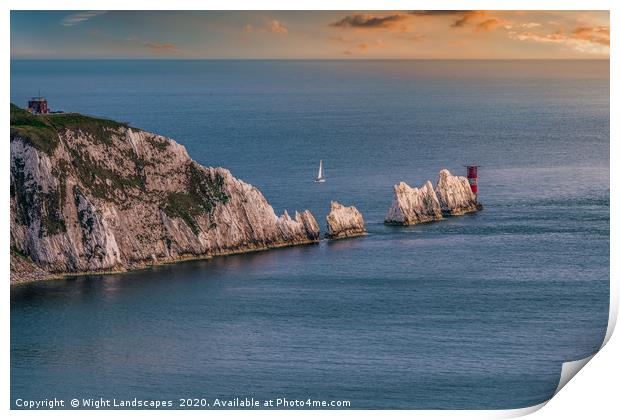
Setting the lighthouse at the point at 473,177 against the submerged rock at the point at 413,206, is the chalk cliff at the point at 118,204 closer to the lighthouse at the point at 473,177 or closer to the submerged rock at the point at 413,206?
the submerged rock at the point at 413,206

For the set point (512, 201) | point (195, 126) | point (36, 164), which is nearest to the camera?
point (36, 164)

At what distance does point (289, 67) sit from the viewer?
77250 millimetres

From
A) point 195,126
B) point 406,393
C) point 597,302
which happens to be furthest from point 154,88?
point 406,393

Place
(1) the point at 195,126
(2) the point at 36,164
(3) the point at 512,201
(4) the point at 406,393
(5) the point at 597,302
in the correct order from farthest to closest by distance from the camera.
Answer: (1) the point at 195,126, (3) the point at 512,201, (2) the point at 36,164, (5) the point at 597,302, (4) the point at 406,393

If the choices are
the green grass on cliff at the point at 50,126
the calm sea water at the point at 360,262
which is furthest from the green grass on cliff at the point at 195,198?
the green grass on cliff at the point at 50,126

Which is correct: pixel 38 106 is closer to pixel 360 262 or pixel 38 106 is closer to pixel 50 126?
pixel 50 126

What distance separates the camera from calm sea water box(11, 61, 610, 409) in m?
48.2

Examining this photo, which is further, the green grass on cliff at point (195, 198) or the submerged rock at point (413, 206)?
the submerged rock at point (413, 206)

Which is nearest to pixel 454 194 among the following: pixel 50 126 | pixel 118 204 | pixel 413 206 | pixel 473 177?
pixel 473 177

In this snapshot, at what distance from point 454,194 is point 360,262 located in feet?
25.8

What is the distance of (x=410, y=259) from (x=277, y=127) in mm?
18335

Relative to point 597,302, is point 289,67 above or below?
above

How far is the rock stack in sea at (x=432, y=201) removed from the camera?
217 ft

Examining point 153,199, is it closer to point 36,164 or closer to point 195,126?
point 36,164
